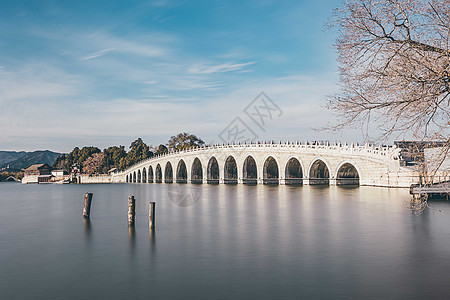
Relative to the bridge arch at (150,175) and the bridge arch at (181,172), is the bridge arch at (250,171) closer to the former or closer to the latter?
the bridge arch at (181,172)

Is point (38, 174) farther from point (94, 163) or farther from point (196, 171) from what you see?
point (196, 171)

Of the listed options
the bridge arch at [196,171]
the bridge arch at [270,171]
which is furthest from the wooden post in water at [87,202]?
the bridge arch at [196,171]

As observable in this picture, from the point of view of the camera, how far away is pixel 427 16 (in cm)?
772

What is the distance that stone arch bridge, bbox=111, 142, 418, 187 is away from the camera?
36.3 meters

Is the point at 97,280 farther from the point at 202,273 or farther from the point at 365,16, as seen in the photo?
the point at 365,16

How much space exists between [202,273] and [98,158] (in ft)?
337

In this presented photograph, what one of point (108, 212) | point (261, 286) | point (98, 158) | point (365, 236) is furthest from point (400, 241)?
point (98, 158)

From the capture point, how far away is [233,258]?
451 inches

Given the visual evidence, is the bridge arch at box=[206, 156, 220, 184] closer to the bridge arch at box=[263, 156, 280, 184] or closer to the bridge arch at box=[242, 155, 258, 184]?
the bridge arch at box=[242, 155, 258, 184]

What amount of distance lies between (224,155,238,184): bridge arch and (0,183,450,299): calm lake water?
41.8 metres

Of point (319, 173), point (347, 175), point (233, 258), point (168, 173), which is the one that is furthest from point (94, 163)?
point (233, 258)

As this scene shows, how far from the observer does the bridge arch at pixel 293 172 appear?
164 feet

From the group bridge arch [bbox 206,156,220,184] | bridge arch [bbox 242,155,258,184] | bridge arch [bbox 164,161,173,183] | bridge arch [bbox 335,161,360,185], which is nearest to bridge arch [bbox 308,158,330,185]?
bridge arch [bbox 335,161,360,185]

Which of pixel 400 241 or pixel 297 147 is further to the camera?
pixel 297 147
